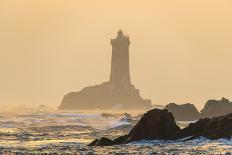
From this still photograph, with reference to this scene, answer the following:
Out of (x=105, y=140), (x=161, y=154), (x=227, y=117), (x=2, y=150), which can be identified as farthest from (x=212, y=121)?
(x=2, y=150)

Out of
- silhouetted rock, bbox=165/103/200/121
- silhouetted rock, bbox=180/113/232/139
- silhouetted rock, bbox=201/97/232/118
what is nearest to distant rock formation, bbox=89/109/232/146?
→ silhouetted rock, bbox=180/113/232/139

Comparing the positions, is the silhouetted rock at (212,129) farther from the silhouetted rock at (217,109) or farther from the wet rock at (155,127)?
the silhouetted rock at (217,109)

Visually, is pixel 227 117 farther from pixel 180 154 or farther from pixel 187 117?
pixel 187 117

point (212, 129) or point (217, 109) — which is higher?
point (217, 109)

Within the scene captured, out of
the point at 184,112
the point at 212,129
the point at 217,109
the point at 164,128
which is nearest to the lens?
the point at 212,129

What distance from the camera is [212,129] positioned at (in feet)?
197

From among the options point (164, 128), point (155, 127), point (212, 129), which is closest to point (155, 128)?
point (155, 127)

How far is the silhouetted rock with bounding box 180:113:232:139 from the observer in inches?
2288

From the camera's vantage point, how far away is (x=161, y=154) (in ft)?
155

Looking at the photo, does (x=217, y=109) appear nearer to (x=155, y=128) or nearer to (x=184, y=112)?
(x=184, y=112)

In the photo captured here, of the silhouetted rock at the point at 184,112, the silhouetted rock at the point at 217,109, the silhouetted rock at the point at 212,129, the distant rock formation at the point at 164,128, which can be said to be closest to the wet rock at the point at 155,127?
the distant rock formation at the point at 164,128

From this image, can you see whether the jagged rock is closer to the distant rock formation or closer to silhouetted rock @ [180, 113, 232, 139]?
the distant rock formation

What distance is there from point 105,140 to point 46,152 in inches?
371

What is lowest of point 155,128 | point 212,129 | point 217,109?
point 212,129
